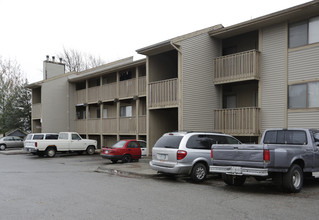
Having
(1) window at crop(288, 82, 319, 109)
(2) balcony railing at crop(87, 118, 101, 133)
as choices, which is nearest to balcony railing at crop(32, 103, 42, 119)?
(2) balcony railing at crop(87, 118, 101, 133)

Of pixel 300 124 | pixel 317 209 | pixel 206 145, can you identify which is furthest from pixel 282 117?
pixel 317 209

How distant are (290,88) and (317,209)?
9.55 metres

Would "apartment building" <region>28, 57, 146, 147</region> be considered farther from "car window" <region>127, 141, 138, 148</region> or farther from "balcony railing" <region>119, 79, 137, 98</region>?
"car window" <region>127, 141, 138, 148</region>

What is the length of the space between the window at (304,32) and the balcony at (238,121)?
375 cm

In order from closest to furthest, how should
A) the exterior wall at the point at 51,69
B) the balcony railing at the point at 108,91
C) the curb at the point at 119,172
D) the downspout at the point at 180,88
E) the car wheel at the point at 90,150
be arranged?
the curb at the point at 119,172, the downspout at the point at 180,88, the car wheel at the point at 90,150, the balcony railing at the point at 108,91, the exterior wall at the point at 51,69

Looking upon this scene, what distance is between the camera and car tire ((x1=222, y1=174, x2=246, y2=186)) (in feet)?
33.8

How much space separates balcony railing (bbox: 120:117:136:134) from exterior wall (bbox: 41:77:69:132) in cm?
817

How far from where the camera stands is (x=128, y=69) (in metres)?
25.4

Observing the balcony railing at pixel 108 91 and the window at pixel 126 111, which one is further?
the balcony railing at pixel 108 91

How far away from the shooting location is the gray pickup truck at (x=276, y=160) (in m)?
8.69

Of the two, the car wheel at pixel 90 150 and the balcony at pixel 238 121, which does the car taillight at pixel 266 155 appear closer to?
the balcony at pixel 238 121

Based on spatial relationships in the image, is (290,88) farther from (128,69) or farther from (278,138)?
(128,69)

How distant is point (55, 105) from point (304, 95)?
2228cm

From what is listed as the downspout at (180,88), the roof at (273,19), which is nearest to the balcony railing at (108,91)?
the downspout at (180,88)
